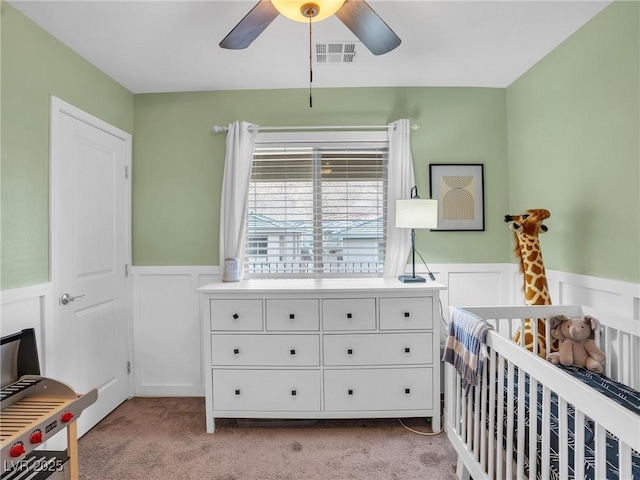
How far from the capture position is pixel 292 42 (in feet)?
6.99

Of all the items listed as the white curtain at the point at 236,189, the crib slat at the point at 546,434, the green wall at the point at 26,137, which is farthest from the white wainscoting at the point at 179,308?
the crib slat at the point at 546,434

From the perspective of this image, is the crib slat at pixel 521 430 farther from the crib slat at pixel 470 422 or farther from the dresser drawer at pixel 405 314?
the dresser drawer at pixel 405 314

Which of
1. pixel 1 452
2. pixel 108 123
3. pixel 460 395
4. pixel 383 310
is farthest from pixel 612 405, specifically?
pixel 108 123

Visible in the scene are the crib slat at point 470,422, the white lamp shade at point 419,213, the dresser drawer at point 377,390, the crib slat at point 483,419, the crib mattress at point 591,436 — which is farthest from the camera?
the white lamp shade at point 419,213

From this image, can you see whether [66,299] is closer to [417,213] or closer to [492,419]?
[417,213]

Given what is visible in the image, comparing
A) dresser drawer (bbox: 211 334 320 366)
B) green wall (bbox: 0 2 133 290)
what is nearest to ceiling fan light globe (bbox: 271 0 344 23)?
green wall (bbox: 0 2 133 290)

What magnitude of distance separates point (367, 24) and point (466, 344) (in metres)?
1.57

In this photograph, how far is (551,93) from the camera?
2264 millimetres

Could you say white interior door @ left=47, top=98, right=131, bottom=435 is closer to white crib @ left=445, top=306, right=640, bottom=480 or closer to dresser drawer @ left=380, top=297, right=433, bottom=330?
dresser drawer @ left=380, top=297, right=433, bottom=330

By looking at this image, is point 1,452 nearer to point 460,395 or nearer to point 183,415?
point 183,415

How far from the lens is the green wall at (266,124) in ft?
9.08

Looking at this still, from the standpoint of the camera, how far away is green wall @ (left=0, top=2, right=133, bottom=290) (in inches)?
68.5

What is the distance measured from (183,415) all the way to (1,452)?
57.1 inches

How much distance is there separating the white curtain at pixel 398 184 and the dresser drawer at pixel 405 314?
44cm
